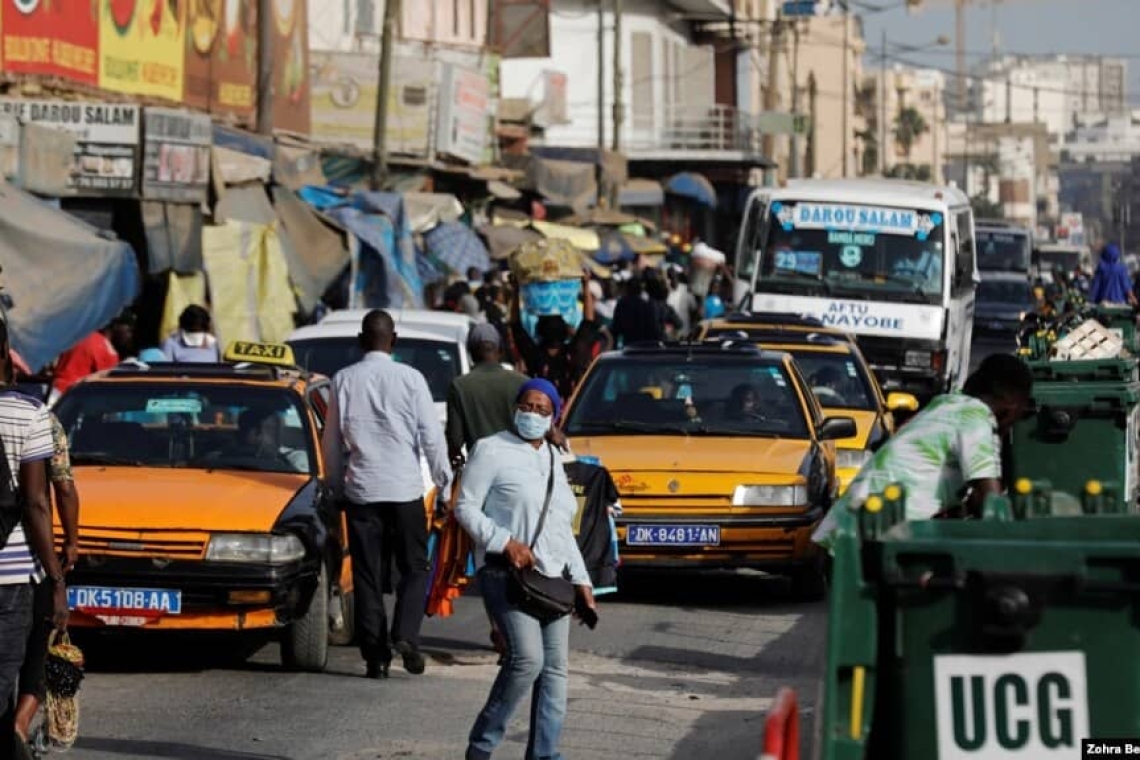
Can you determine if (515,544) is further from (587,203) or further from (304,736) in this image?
(587,203)

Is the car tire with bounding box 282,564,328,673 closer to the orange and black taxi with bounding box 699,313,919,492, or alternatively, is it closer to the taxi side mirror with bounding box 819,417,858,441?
the taxi side mirror with bounding box 819,417,858,441

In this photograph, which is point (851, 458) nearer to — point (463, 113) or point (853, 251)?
point (853, 251)

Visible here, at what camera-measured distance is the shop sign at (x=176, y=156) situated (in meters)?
20.5

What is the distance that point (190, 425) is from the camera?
40.5 feet

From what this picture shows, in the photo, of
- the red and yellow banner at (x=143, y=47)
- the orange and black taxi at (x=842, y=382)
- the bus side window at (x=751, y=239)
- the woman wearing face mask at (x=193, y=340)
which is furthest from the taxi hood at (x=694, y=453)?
the bus side window at (x=751, y=239)

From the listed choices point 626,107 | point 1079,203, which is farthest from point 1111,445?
point 1079,203

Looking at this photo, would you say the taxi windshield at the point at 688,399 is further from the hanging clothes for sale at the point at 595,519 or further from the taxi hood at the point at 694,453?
the hanging clothes for sale at the point at 595,519

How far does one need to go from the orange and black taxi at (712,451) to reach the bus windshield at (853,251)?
11154mm

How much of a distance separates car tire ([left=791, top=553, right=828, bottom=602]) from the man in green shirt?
94.6 inches

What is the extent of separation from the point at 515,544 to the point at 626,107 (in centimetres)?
6025

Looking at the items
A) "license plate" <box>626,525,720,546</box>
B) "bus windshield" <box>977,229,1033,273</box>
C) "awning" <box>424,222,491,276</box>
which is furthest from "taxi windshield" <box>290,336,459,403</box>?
"bus windshield" <box>977,229,1033,273</box>

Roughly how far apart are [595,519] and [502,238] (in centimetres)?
3074

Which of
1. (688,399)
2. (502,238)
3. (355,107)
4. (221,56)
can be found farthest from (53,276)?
(502,238)

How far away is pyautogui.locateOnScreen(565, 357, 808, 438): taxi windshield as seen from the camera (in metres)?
15.0
